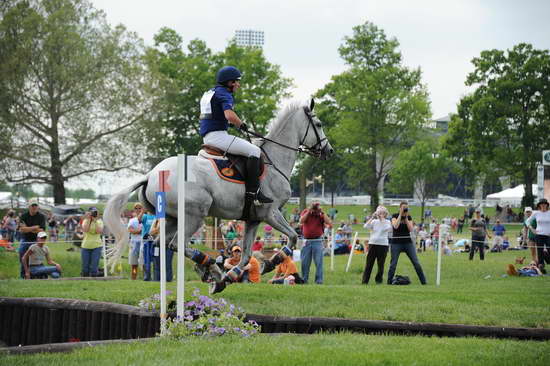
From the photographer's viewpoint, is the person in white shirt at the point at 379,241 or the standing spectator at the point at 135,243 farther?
the standing spectator at the point at 135,243

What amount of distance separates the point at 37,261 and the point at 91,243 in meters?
1.38

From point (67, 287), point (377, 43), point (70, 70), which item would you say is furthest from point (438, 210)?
point (67, 287)

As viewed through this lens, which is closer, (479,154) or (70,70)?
(70,70)

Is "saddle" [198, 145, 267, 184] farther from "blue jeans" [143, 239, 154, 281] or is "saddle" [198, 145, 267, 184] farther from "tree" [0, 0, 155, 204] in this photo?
"tree" [0, 0, 155, 204]

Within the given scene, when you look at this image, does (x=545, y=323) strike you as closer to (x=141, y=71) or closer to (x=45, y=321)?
(x=45, y=321)

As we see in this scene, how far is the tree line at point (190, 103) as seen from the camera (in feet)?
127

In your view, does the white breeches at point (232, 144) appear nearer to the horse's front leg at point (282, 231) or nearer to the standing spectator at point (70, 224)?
the horse's front leg at point (282, 231)

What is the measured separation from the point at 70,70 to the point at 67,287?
29.7 meters

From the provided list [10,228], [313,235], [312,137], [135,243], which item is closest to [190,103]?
[10,228]

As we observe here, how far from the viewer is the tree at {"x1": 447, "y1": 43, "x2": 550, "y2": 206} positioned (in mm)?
50500

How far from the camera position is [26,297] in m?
10.7

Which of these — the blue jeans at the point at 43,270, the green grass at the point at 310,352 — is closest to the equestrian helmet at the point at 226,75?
the green grass at the point at 310,352

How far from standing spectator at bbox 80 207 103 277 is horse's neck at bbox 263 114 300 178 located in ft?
27.0

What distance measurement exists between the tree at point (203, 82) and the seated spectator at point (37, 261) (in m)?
35.7
